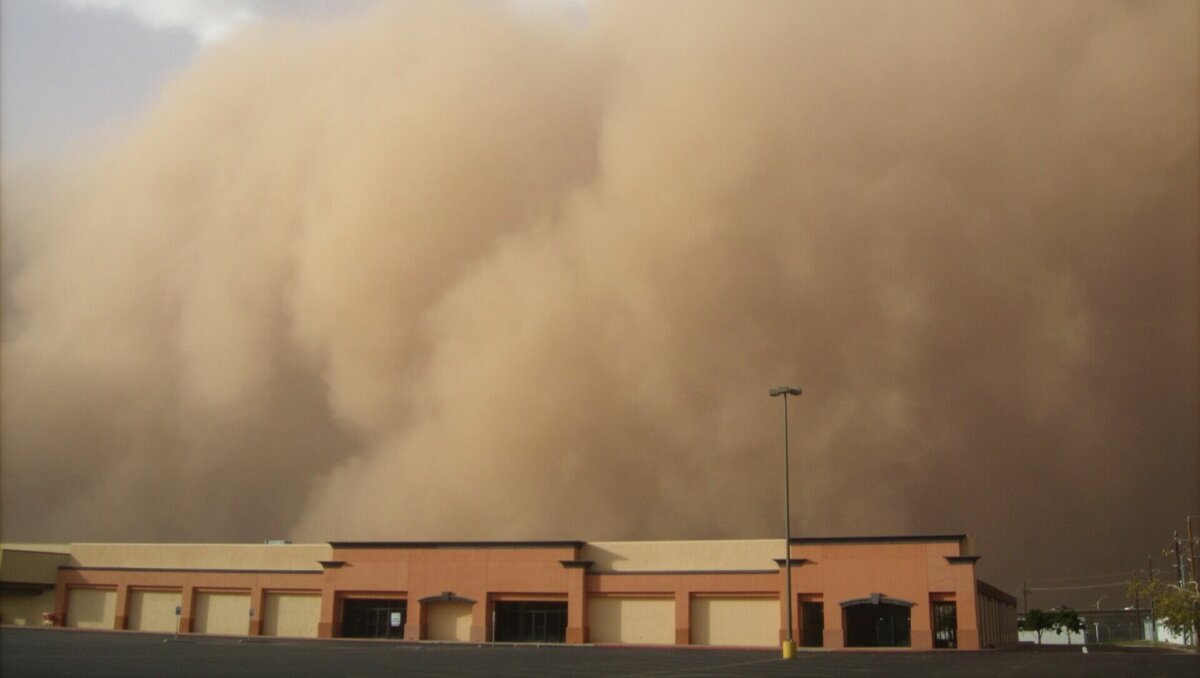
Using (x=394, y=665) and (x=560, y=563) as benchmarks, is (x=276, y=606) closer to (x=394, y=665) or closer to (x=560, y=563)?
(x=560, y=563)

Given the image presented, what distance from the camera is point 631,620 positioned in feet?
133

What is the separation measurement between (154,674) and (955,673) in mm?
13829

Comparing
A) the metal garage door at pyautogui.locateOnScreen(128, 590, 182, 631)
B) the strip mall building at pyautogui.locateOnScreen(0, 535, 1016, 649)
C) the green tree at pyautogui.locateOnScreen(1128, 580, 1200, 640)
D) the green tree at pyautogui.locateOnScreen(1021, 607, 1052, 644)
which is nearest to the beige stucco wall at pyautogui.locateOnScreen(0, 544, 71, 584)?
the strip mall building at pyautogui.locateOnScreen(0, 535, 1016, 649)

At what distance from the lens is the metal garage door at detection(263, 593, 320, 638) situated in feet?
146

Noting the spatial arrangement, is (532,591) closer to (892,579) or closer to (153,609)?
(892,579)

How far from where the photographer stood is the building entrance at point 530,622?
4119 centimetres

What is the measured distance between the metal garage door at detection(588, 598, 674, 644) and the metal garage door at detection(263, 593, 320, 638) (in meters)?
11.4

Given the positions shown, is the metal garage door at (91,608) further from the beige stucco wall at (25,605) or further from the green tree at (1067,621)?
the green tree at (1067,621)

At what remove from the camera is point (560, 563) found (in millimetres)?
41188

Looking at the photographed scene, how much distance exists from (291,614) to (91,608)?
10.6m

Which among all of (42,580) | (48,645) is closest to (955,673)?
(48,645)

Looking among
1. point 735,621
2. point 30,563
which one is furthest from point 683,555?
point 30,563

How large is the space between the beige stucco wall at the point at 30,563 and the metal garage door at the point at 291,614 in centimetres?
1114

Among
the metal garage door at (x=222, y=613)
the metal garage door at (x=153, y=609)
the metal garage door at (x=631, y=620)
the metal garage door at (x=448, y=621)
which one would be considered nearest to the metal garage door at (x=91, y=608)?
the metal garage door at (x=153, y=609)
